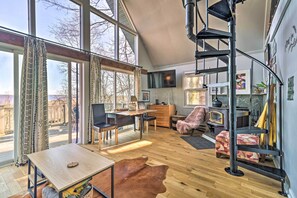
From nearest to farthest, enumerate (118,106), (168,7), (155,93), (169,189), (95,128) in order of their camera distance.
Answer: (169,189), (95,128), (168,7), (118,106), (155,93)

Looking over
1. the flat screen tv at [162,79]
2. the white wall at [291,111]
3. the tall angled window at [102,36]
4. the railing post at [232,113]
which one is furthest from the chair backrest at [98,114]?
the white wall at [291,111]

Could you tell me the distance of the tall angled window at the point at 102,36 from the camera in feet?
13.9

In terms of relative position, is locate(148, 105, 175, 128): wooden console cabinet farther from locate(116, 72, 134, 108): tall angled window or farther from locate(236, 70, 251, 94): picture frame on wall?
locate(236, 70, 251, 94): picture frame on wall

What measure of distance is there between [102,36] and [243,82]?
15.1ft

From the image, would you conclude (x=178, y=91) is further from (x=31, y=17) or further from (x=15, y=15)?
(x=15, y=15)

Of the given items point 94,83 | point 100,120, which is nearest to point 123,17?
point 94,83

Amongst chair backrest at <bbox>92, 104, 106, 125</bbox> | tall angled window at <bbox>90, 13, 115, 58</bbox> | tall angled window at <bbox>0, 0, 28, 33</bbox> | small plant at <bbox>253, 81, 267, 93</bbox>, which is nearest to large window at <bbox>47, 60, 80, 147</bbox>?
chair backrest at <bbox>92, 104, 106, 125</bbox>

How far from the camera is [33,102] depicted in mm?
2809

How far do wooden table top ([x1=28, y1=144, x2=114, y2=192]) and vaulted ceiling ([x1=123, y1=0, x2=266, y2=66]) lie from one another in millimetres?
4394

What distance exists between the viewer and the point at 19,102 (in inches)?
107

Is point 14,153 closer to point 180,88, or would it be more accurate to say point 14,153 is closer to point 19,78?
point 19,78

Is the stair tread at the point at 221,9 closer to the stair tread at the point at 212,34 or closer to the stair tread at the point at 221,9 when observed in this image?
the stair tread at the point at 221,9

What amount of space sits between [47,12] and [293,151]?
16.3 ft

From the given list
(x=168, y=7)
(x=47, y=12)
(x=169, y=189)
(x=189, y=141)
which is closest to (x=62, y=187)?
(x=169, y=189)
